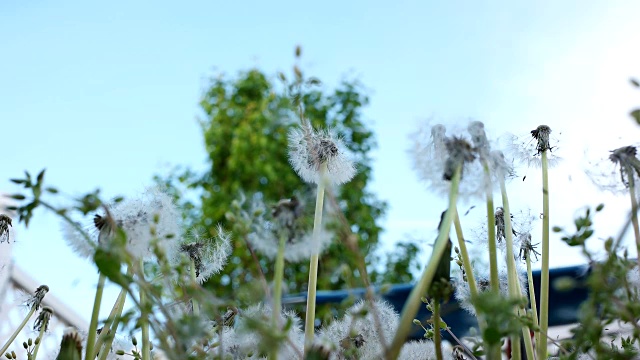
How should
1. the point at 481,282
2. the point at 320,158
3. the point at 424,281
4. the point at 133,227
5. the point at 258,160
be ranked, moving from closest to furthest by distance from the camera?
the point at 424,281, the point at 133,227, the point at 320,158, the point at 481,282, the point at 258,160

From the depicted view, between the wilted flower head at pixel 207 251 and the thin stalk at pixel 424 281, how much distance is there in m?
0.37

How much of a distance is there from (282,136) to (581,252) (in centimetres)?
912

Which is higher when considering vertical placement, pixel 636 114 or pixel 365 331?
pixel 636 114

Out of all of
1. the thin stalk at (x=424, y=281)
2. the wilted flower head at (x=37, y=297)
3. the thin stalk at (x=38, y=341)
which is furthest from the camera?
the wilted flower head at (x=37, y=297)

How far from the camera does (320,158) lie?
80 cm

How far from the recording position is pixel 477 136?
0.61 m

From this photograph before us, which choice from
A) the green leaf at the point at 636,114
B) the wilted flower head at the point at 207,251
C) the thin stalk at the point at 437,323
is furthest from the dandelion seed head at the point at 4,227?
the green leaf at the point at 636,114

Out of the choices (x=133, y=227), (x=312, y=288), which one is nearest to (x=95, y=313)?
(x=133, y=227)

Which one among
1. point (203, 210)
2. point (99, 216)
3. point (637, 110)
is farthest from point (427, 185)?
point (203, 210)

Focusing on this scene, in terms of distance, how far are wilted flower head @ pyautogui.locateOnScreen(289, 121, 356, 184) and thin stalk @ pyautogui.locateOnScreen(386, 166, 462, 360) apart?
25 cm

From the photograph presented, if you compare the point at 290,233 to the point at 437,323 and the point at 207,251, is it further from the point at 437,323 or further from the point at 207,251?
the point at 207,251

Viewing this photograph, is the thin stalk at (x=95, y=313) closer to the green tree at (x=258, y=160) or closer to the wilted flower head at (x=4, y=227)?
the wilted flower head at (x=4, y=227)

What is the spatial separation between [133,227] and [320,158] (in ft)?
0.78

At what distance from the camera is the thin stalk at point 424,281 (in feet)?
1.57
